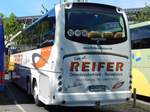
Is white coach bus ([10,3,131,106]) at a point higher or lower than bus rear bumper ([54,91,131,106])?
higher

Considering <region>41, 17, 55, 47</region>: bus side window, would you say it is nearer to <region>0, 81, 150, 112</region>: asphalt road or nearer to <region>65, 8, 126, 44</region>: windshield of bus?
<region>65, 8, 126, 44</region>: windshield of bus

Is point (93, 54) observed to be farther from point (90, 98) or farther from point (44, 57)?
point (44, 57)

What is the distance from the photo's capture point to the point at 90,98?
1319cm

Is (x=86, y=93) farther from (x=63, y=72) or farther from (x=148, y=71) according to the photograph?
(x=148, y=71)

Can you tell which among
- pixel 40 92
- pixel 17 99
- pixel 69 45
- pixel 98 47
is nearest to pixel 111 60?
pixel 98 47

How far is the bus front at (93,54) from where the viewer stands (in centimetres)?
1311

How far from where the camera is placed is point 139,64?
18828 mm

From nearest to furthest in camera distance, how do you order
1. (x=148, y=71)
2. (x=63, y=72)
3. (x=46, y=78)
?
1. (x=63, y=72)
2. (x=46, y=78)
3. (x=148, y=71)

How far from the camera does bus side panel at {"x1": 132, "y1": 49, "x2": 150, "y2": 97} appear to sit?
59.0ft

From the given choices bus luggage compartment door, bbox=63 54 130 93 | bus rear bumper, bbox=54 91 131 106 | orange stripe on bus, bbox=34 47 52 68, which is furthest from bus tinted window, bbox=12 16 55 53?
bus rear bumper, bbox=54 91 131 106

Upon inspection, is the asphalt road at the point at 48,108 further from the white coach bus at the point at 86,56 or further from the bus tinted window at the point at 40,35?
the bus tinted window at the point at 40,35

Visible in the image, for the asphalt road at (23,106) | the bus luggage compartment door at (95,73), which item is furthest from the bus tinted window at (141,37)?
the bus luggage compartment door at (95,73)

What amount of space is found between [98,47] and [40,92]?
273 centimetres

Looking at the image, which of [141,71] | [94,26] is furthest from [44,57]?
[141,71]
